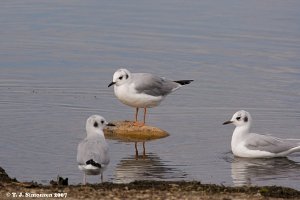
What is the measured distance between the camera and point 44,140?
14.7 meters

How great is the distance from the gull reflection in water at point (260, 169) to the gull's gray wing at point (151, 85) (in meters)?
2.36

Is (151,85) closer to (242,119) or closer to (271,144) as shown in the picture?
(242,119)

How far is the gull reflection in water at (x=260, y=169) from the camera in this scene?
1317 centimetres

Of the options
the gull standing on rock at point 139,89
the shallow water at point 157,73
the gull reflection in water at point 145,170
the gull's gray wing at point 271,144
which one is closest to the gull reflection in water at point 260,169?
the shallow water at point 157,73

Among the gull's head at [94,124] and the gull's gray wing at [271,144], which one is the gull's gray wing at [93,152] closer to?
the gull's head at [94,124]

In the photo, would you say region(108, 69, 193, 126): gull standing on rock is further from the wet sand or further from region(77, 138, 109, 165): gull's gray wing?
the wet sand

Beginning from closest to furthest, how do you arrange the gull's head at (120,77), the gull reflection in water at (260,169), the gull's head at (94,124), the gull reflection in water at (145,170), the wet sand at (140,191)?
the wet sand at (140,191) < the gull's head at (94,124) < the gull reflection in water at (145,170) < the gull reflection in water at (260,169) < the gull's head at (120,77)

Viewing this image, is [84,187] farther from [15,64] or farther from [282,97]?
[15,64]

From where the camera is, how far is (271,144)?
14633 millimetres

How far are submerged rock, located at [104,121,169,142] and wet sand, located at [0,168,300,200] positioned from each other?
13.7ft

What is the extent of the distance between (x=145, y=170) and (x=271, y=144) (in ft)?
7.21

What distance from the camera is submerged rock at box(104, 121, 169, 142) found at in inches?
607

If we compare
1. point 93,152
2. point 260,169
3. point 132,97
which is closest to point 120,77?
point 132,97

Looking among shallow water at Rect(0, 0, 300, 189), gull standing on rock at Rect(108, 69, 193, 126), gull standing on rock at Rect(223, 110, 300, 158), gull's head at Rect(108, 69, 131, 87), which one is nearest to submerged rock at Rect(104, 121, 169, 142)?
gull standing on rock at Rect(108, 69, 193, 126)
